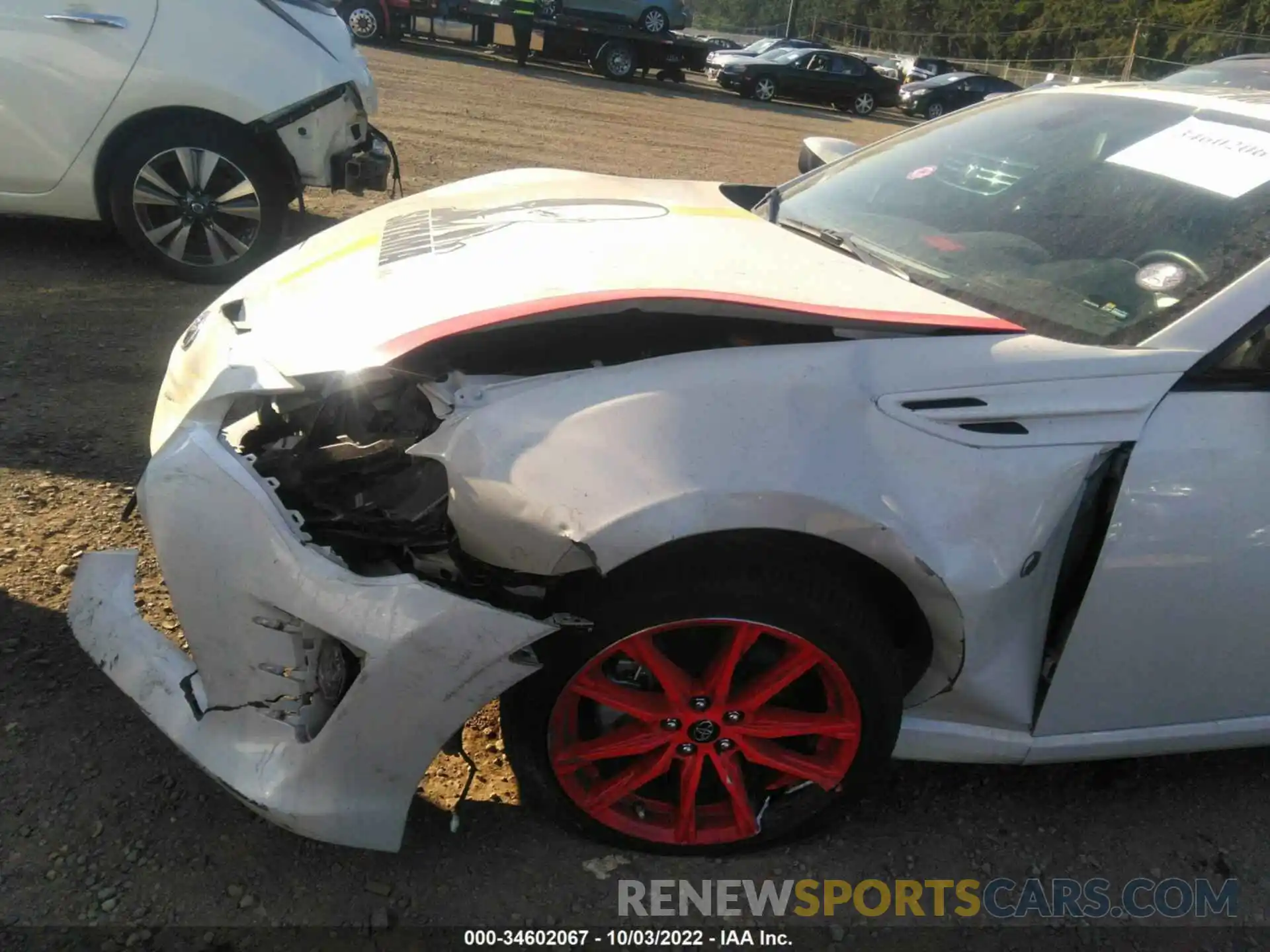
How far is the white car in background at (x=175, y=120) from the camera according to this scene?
4.41m

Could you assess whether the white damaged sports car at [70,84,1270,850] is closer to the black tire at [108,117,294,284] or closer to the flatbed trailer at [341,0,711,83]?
the black tire at [108,117,294,284]

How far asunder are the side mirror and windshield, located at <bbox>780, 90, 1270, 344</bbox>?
383 mm

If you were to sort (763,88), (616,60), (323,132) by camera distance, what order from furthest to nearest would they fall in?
1. (763,88)
2. (616,60)
3. (323,132)

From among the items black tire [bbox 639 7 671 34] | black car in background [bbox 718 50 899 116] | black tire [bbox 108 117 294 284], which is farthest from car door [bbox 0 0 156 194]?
black car in background [bbox 718 50 899 116]

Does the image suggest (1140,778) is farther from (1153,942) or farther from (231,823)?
(231,823)

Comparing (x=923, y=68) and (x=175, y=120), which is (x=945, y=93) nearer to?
(x=923, y=68)

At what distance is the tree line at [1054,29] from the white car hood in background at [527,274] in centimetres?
3413

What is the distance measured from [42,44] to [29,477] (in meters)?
2.48

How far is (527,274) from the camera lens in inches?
82.2

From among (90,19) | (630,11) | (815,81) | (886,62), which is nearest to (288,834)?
(90,19)

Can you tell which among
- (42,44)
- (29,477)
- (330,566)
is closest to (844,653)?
(330,566)

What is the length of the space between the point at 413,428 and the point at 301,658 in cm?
51

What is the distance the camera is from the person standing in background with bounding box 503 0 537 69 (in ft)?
58.0

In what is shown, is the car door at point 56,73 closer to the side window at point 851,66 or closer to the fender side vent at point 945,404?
the fender side vent at point 945,404
